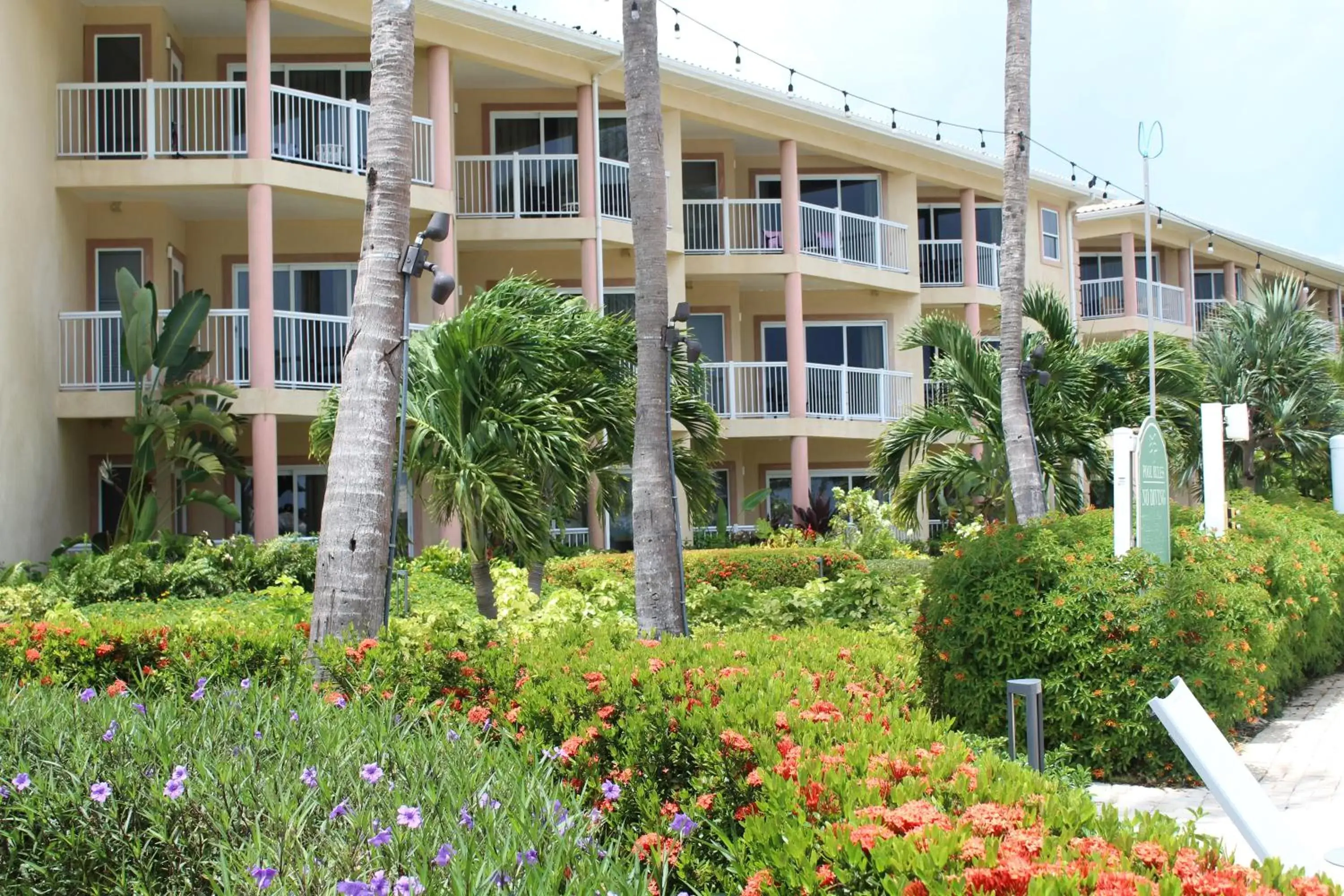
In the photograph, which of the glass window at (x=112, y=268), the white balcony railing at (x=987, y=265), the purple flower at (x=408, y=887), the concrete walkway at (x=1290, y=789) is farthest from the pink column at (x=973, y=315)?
the purple flower at (x=408, y=887)

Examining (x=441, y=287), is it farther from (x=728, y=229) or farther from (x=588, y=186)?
(x=728, y=229)

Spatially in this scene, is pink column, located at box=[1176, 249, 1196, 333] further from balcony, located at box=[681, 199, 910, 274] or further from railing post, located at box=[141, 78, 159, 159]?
railing post, located at box=[141, 78, 159, 159]

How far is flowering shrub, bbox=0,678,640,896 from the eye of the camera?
3.56m

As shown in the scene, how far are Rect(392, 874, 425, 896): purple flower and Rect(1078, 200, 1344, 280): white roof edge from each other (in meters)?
34.0

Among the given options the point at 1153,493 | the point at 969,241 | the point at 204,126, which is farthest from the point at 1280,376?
the point at 204,126

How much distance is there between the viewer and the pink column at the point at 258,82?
17.9 m

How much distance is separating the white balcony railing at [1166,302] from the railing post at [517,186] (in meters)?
20.3

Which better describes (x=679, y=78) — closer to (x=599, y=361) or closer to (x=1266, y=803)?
(x=599, y=361)

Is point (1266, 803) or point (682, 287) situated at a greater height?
point (682, 287)

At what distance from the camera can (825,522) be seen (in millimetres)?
23469

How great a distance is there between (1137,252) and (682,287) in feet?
67.7

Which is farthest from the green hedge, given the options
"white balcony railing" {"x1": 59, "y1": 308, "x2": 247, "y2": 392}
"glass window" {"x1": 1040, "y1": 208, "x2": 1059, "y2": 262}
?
"glass window" {"x1": 1040, "y1": 208, "x2": 1059, "y2": 262}

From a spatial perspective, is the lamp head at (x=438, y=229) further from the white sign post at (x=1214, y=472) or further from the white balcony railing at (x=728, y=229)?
the white balcony railing at (x=728, y=229)

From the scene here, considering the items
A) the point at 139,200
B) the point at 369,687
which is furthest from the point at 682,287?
the point at 369,687
